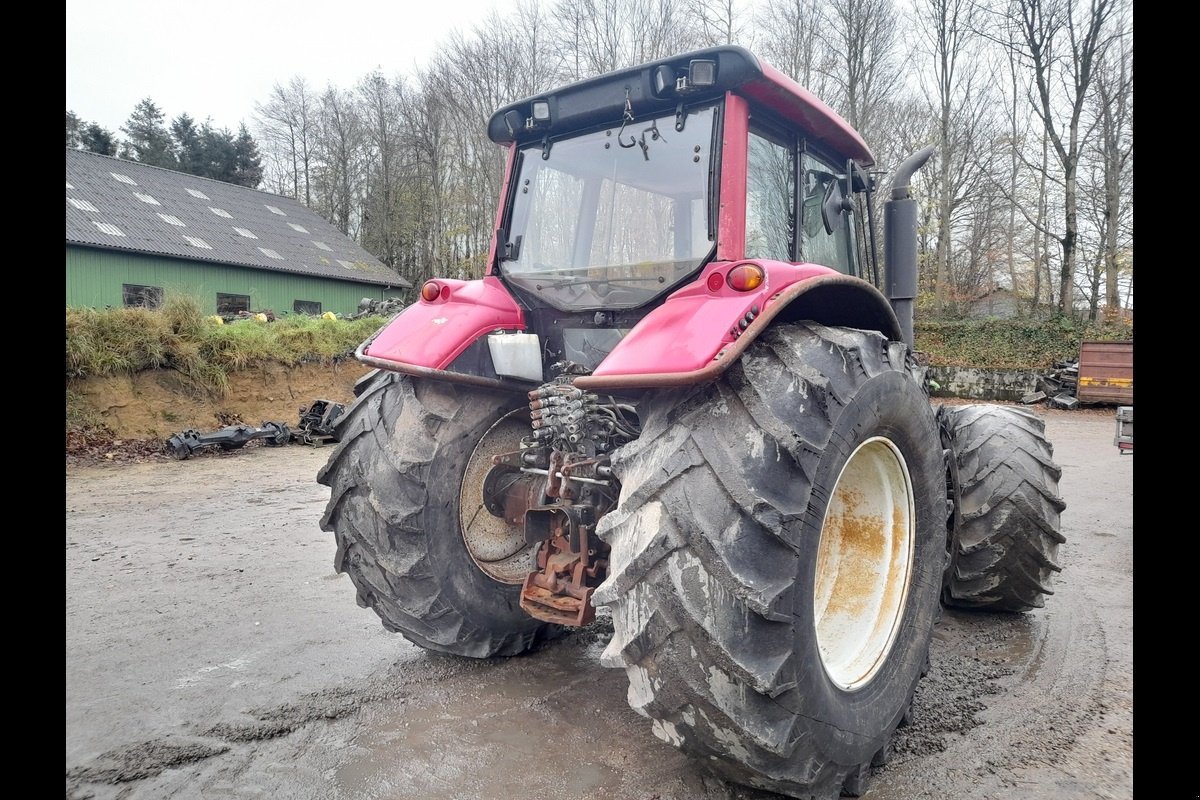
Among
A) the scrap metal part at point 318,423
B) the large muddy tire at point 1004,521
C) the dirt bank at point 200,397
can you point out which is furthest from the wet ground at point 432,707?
the dirt bank at point 200,397

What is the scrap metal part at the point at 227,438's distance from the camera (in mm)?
9758

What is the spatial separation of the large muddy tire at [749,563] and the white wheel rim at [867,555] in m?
0.26

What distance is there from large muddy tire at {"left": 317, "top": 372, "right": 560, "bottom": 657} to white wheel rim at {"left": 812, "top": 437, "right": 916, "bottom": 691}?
1.08 meters

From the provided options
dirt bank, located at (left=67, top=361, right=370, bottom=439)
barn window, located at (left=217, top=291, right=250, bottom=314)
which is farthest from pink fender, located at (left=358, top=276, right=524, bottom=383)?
barn window, located at (left=217, top=291, right=250, bottom=314)

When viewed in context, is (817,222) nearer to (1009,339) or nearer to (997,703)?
(997,703)

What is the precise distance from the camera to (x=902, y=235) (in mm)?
3072

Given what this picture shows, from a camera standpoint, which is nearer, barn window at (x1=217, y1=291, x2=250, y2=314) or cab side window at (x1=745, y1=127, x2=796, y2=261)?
cab side window at (x1=745, y1=127, x2=796, y2=261)

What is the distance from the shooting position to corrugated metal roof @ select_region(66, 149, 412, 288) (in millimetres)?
19062

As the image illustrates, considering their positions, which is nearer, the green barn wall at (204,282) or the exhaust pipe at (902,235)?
the exhaust pipe at (902,235)

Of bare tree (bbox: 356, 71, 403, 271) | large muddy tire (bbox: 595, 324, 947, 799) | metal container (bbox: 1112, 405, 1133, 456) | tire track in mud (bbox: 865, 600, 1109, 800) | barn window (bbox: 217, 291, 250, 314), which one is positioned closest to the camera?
large muddy tire (bbox: 595, 324, 947, 799)

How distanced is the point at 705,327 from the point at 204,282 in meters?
21.6

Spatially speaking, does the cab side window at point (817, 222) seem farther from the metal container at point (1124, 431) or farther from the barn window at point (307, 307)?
the barn window at point (307, 307)

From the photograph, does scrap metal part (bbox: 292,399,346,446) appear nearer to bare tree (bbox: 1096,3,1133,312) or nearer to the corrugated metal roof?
the corrugated metal roof

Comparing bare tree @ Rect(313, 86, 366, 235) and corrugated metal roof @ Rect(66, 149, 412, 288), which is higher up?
bare tree @ Rect(313, 86, 366, 235)
